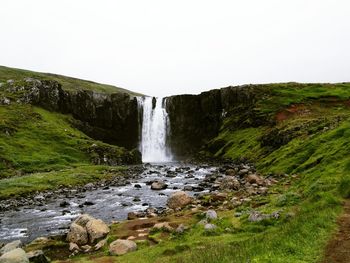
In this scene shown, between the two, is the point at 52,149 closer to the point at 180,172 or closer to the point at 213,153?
the point at 180,172

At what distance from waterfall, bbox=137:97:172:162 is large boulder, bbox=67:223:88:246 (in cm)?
8530

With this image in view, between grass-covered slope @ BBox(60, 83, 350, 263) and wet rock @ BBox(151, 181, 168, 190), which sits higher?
grass-covered slope @ BBox(60, 83, 350, 263)

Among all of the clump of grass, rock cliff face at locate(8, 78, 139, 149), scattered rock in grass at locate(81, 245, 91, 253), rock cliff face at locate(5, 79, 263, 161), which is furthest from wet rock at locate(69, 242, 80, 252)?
rock cliff face at locate(8, 78, 139, 149)

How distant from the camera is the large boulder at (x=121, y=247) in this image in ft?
63.1

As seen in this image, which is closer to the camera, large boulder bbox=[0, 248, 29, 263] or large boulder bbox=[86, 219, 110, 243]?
large boulder bbox=[0, 248, 29, 263]

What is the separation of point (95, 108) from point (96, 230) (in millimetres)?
91807

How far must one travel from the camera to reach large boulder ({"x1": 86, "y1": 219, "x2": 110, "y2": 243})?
23188 mm

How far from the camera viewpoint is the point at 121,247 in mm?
19516

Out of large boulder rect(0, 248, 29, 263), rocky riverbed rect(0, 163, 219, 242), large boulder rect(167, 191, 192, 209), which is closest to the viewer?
large boulder rect(0, 248, 29, 263)

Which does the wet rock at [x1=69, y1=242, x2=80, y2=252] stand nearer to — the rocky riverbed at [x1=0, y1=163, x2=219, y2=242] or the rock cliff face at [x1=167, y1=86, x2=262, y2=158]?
the rocky riverbed at [x1=0, y1=163, x2=219, y2=242]

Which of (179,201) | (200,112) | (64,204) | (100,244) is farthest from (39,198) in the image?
(200,112)

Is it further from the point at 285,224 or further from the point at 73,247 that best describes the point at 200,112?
the point at 285,224

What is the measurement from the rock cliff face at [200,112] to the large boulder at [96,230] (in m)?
83.2

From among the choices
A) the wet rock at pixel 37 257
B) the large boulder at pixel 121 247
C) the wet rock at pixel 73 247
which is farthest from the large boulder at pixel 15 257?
the wet rock at pixel 73 247
